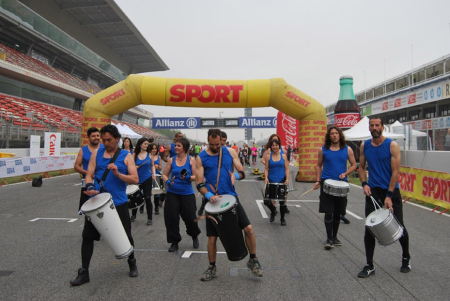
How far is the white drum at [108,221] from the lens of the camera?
349 cm

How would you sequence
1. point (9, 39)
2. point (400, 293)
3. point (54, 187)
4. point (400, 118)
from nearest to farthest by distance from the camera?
point (400, 293), point (54, 187), point (9, 39), point (400, 118)

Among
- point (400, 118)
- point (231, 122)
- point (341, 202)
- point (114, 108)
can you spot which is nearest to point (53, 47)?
point (231, 122)

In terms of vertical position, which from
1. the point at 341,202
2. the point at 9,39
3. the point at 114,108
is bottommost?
the point at 341,202

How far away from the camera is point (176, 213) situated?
197 inches

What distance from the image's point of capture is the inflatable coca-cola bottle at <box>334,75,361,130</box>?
1786 centimetres

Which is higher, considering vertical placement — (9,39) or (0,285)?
(9,39)

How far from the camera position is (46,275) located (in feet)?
13.0

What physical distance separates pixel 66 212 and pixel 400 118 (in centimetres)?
3357

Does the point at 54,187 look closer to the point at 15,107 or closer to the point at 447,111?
the point at 15,107

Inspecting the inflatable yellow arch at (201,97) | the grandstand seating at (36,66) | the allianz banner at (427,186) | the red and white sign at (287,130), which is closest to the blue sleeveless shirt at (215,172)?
the allianz banner at (427,186)

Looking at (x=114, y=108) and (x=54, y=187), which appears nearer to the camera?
(x=54, y=187)

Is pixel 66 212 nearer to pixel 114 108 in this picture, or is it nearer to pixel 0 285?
pixel 0 285

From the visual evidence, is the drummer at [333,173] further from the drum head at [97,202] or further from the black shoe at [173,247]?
the drum head at [97,202]

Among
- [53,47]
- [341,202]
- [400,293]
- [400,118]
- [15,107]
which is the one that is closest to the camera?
[400,293]
